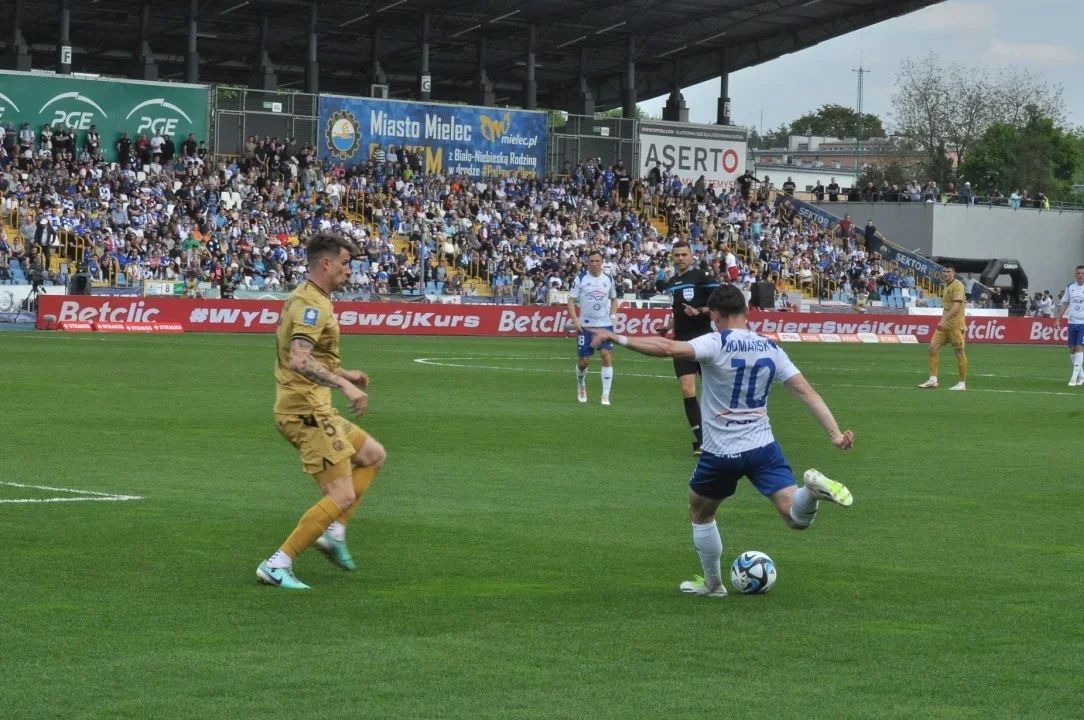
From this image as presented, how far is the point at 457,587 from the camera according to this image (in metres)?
9.16

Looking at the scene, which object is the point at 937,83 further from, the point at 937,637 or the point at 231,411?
the point at 937,637

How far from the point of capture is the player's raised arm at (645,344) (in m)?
8.25

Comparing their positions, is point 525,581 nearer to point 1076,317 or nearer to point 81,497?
point 81,497

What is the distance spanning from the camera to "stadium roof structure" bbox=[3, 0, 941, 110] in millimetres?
66625

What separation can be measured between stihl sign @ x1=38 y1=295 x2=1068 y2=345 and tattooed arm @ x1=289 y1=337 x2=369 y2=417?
107 feet

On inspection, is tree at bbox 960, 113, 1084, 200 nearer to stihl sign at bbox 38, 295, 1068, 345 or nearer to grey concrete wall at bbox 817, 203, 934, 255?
grey concrete wall at bbox 817, 203, 934, 255

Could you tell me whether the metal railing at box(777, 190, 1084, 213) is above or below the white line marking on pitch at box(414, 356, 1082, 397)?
above

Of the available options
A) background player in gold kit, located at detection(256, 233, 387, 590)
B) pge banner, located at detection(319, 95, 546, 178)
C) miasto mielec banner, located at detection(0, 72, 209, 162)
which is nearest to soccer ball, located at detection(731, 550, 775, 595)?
background player in gold kit, located at detection(256, 233, 387, 590)

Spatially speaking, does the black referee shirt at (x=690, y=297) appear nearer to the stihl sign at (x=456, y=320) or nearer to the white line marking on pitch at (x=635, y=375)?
the white line marking on pitch at (x=635, y=375)

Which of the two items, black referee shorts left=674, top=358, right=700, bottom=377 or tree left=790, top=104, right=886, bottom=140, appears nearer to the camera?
black referee shorts left=674, top=358, right=700, bottom=377

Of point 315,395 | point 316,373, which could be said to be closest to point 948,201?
point 315,395

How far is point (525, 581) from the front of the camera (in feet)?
30.9

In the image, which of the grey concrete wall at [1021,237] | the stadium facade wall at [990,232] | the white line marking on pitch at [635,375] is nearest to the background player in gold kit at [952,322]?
the white line marking on pitch at [635,375]

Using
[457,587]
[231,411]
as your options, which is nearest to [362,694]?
[457,587]
